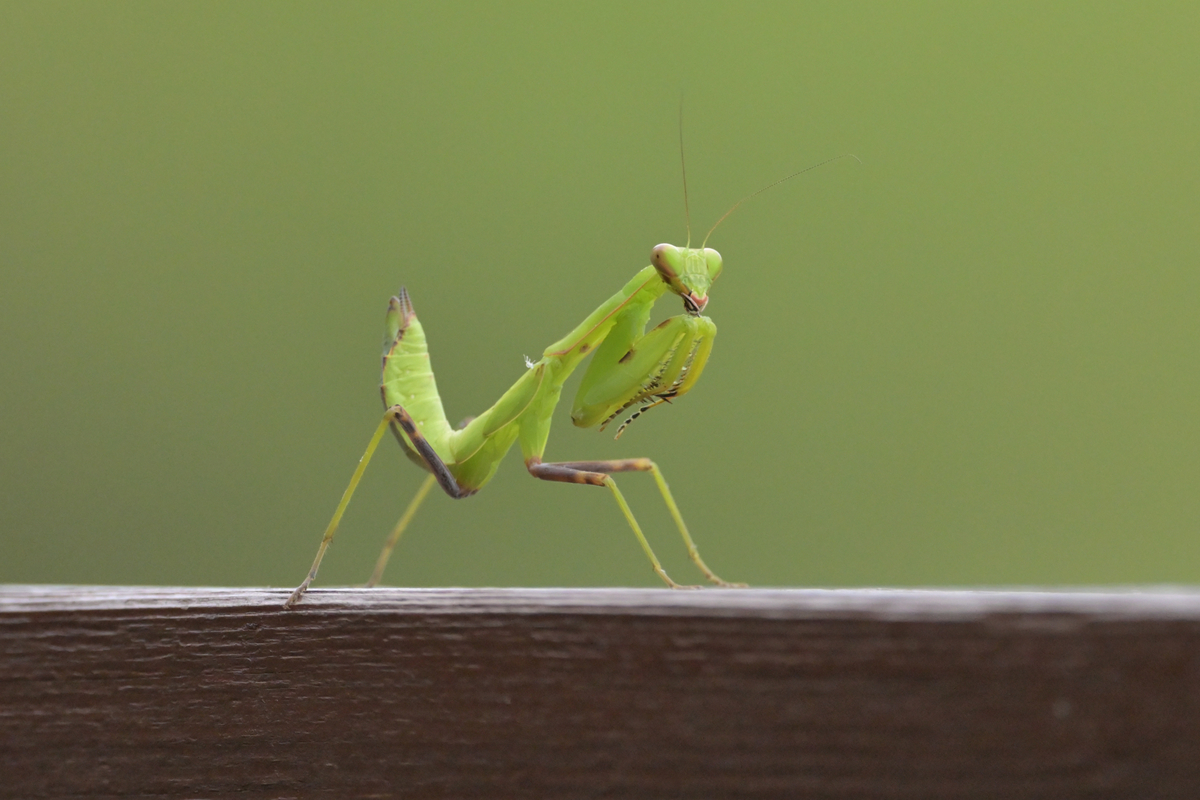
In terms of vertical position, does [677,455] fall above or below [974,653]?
below

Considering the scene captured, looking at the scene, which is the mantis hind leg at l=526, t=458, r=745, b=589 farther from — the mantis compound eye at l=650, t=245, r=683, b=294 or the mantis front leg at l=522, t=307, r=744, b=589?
the mantis compound eye at l=650, t=245, r=683, b=294

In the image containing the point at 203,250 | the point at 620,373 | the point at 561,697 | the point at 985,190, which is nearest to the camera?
the point at 561,697

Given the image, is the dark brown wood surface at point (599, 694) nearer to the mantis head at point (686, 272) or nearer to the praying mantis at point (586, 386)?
the praying mantis at point (586, 386)

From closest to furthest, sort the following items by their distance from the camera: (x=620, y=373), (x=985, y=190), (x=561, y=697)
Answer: (x=561, y=697)
(x=620, y=373)
(x=985, y=190)

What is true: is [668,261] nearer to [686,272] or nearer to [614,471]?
[686,272]

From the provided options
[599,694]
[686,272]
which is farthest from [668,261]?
[599,694]

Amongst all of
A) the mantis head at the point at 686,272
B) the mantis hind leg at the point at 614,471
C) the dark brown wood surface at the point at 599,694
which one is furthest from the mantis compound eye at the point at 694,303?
the dark brown wood surface at the point at 599,694

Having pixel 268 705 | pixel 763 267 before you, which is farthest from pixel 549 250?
pixel 268 705

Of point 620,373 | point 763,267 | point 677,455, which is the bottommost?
point 677,455

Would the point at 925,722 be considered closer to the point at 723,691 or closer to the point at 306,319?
the point at 723,691
